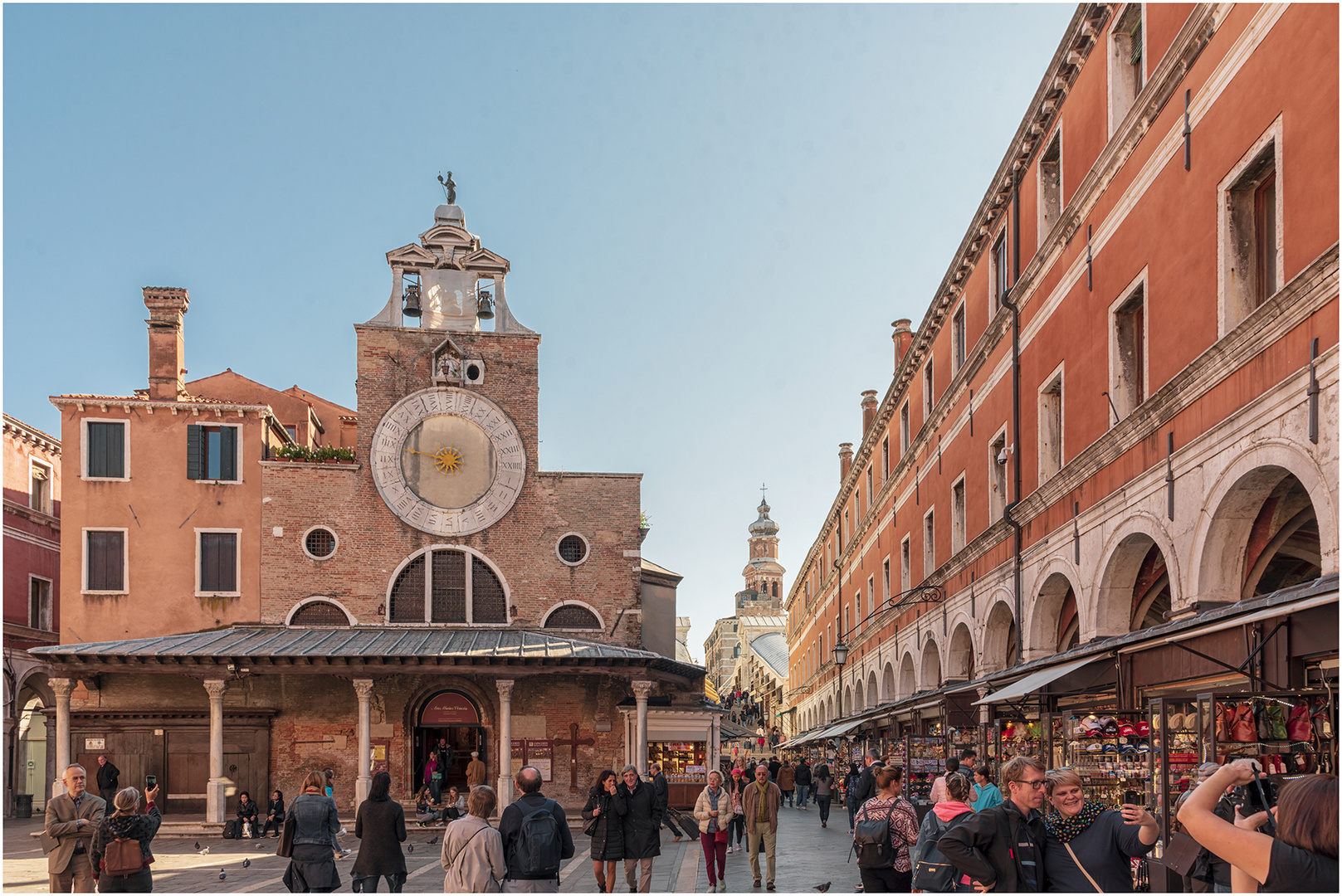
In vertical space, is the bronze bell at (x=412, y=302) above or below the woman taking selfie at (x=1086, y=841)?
above

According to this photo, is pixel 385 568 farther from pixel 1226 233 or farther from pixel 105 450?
pixel 1226 233

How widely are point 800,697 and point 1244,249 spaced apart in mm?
52355

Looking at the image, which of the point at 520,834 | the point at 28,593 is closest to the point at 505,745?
the point at 520,834

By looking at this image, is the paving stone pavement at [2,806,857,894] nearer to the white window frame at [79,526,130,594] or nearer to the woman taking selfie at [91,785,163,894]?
the woman taking selfie at [91,785,163,894]

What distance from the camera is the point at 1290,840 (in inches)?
145

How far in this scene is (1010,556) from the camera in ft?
59.9

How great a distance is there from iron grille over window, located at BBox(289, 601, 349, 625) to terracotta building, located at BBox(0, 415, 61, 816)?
8.51m

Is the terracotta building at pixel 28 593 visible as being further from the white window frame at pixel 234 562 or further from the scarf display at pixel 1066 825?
the scarf display at pixel 1066 825

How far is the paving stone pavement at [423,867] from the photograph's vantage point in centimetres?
1455

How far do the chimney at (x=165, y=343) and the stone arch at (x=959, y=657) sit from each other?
720 inches

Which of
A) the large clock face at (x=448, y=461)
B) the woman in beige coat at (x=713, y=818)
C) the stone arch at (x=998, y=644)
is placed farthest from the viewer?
the large clock face at (x=448, y=461)

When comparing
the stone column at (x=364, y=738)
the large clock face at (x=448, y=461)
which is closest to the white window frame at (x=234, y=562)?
the large clock face at (x=448, y=461)

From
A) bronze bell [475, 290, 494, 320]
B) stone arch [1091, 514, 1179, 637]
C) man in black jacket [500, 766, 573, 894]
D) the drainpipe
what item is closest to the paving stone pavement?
stone arch [1091, 514, 1179, 637]

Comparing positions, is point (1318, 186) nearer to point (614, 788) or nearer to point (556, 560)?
point (614, 788)
